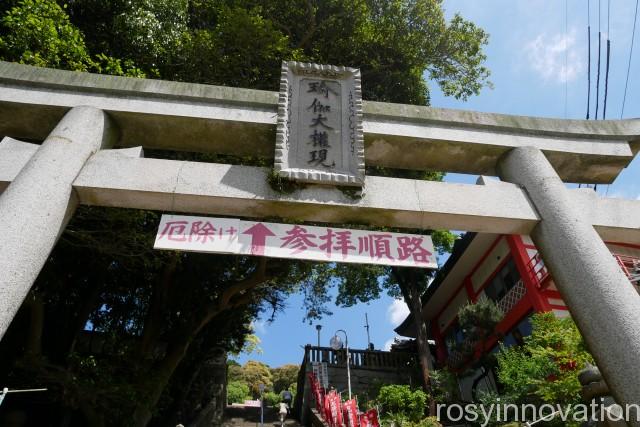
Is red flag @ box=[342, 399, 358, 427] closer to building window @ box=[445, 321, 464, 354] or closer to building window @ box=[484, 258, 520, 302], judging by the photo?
building window @ box=[484, 258, 520, 302]

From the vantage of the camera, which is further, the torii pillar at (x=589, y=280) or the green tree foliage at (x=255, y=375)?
the green tree foliage at (x=255, y=375)

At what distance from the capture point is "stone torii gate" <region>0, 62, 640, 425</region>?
4.02m

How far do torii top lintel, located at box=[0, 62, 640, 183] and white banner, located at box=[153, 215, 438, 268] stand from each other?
1456mm

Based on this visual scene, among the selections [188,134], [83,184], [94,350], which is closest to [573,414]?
[188,134]

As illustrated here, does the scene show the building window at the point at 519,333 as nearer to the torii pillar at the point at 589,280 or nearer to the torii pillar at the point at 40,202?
the torii pillar at the point at 589,280

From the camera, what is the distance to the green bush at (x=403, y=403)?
45.0 ft

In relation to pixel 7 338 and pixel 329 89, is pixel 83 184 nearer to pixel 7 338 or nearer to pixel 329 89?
pixel 329 89

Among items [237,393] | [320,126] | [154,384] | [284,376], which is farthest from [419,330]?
[284,376]

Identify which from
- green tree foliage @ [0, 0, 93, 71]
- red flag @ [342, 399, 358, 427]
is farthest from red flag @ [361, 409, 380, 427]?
green tree foliage @ [0, 0, 93, 71]

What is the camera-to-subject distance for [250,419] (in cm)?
1711

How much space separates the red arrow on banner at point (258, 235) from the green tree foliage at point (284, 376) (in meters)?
33.2

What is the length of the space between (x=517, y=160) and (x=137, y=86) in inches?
195

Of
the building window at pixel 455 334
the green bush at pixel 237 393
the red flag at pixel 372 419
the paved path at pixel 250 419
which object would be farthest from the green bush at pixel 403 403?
the green bush at pixel 237 393

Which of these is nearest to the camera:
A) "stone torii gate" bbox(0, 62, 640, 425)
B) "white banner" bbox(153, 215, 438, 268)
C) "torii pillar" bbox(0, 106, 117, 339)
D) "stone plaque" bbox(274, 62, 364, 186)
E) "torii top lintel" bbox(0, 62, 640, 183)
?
"torii pillar" bbox(0, 106, 117, 339)
